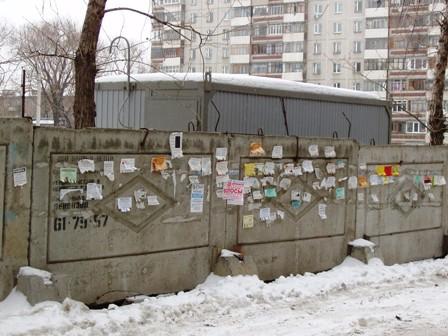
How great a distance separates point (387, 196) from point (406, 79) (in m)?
53.0

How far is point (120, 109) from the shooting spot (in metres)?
11.1

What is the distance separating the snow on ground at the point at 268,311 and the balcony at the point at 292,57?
6175 centimetres

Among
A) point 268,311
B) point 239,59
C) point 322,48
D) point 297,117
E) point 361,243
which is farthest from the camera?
point 239,59

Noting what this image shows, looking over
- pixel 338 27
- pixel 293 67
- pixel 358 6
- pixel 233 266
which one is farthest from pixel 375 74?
→ pixel 233 266

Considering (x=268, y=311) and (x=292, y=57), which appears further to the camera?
(x=292, y=57)

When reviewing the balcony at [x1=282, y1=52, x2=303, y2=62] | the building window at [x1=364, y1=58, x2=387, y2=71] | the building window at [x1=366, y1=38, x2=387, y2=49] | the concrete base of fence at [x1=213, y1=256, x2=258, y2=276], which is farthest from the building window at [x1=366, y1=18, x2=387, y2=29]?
the concrete base of fence at [x1=213, y1=256, x2=258, y2=276]

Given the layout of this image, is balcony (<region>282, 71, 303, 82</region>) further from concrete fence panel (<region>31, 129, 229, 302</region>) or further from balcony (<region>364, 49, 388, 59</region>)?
concrete fence panel (<region>31, 129, 229, 302</region>)

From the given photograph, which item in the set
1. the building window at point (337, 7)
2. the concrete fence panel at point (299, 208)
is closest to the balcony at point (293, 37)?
the building window at point (337, 7)

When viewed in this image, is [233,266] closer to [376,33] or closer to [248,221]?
[248,221]

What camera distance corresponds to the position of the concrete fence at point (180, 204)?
5.89 metres

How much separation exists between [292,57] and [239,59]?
234 inches

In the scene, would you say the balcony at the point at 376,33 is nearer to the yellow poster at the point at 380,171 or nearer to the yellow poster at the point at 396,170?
the yellow poster at the point at 396,170

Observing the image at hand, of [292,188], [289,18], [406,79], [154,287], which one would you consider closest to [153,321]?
[154,287]

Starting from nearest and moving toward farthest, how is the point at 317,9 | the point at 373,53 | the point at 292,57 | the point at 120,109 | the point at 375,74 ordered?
the point at 120,109
the point at 373,53
the point at 375,74
the point at 317,9
the point at 292,57
